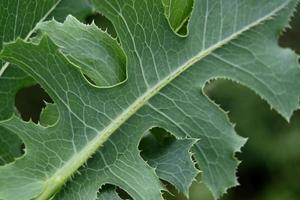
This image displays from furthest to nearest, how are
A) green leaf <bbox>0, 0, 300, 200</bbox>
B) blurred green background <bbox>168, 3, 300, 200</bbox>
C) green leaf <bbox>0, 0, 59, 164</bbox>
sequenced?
blurred green background <bbox>168, 3, 300, 200</bbox>, green leaf <bbox>0, 0, 59, 164</bbox>, green leaf <bbox>0, 0, 300, 200</bbox>

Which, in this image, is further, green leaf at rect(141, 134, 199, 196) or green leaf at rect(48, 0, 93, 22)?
green leaf at rect(48, 0, 93, 22)

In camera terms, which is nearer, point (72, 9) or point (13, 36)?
point (13, 36)

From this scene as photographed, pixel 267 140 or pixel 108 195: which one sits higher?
pixel 267 140

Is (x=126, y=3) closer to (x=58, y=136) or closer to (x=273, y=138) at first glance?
(x=58, y=136)

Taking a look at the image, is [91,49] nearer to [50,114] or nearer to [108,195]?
[50,114]

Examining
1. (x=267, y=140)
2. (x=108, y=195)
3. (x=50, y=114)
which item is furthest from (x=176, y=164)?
(x=267, y=140)

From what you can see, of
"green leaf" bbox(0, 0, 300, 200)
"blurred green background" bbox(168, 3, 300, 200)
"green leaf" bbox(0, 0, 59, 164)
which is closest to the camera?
"green leaf" bbox(0, 0, 300, 200)

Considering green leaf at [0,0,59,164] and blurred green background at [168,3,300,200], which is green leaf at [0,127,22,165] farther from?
blurred green background at [168,3,300,200]

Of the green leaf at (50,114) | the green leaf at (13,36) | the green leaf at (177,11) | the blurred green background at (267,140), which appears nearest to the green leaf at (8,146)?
the green leaf at (13,36)

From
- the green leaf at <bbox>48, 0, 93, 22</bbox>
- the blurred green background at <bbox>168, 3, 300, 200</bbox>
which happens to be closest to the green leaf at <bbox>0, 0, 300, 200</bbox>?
the green leaf at <bbox>48, 0, 93, 22</bbox>
